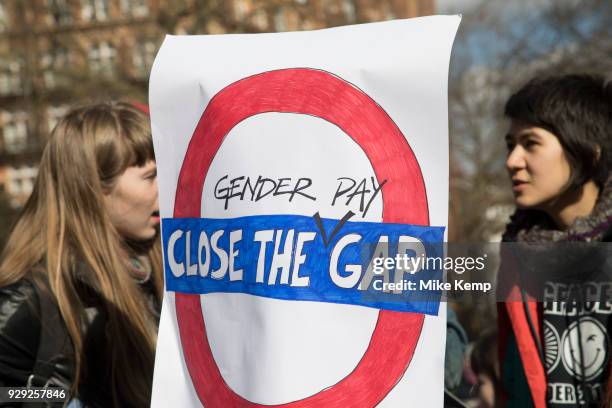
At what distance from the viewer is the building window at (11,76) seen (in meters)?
12.0

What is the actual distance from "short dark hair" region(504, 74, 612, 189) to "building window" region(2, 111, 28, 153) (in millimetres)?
11359

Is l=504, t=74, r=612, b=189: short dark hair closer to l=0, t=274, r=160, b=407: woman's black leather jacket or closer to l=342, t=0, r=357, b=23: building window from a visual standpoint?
l=0, t=274, r=160, b=407: woman's black leather jacket

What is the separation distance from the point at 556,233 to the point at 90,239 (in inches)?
48.4

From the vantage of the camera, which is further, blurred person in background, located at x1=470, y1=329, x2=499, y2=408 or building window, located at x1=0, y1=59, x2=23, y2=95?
building window, located at x1=0, y1=59, x2=23, y2=95

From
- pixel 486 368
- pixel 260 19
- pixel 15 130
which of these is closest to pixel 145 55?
pixel 260 19

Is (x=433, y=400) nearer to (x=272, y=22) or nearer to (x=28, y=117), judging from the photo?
(x=272, y=22)

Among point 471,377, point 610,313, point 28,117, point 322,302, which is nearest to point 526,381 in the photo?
point 471,377

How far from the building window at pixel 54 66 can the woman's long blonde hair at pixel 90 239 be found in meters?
9.80

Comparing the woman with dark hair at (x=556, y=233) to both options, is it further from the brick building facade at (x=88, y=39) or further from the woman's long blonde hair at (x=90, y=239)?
the brick building facade at (x=88, y=39)

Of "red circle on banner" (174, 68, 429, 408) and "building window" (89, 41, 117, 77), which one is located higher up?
"building window" (89, 41, 117, 77)

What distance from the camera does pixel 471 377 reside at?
226 centimetres

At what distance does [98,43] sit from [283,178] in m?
12.2

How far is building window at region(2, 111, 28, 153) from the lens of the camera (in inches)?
500

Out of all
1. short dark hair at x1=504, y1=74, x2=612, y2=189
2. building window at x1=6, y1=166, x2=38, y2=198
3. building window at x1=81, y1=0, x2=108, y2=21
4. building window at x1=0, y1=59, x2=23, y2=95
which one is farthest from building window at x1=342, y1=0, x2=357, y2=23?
short dark hair at x1=504, y1=74, x2=612, y2=189
